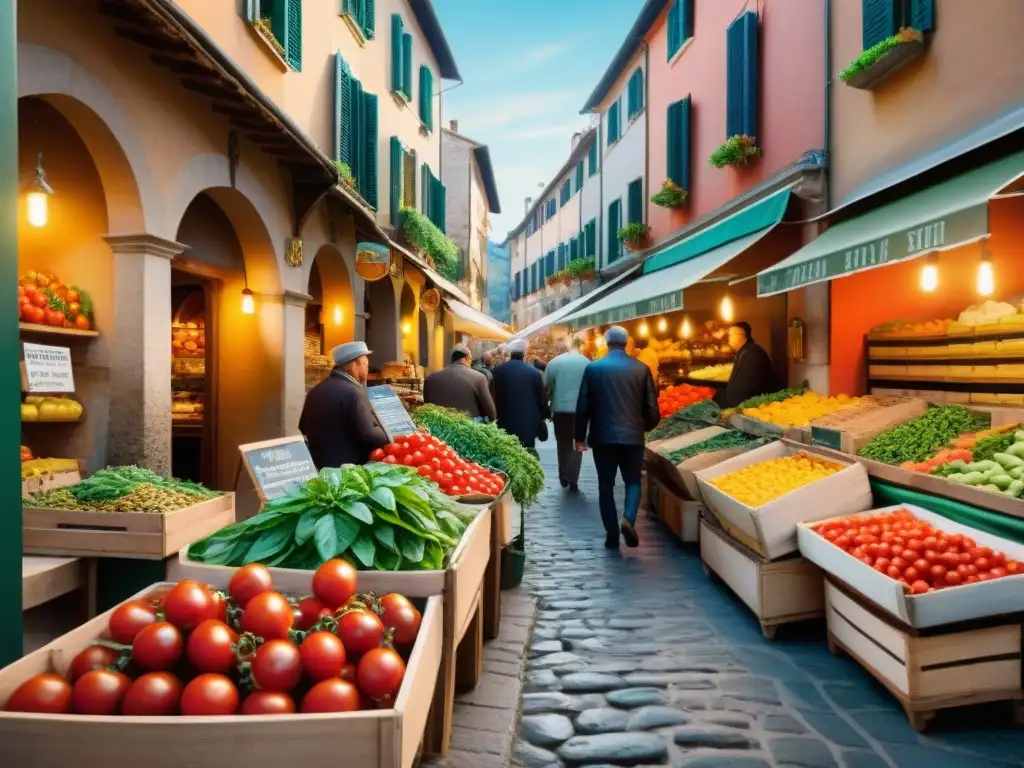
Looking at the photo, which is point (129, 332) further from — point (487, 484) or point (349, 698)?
point (349, 698)

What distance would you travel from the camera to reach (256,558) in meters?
2.91

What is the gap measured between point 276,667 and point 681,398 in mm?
9818

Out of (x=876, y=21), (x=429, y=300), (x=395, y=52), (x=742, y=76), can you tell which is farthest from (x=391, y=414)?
(x=395, y=52)

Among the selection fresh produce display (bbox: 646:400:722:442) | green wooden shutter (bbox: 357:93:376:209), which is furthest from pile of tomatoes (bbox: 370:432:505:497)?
green wooden shutter (bbox: 357:93:376:209)

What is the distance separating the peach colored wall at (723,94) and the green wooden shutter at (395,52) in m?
5.36

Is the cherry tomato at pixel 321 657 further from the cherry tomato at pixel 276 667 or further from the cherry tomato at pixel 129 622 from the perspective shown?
the cherry tomato at pixel 129 622

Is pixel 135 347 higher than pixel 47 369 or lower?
higher

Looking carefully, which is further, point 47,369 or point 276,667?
point 47,369

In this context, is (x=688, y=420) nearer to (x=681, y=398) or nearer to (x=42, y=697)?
(x=681, y=398)

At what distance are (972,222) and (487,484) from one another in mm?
3275

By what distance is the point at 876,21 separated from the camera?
7.16 metres

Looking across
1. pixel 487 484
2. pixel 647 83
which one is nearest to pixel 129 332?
pixel 487 484

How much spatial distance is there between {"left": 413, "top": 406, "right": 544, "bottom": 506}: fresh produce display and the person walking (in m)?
4.06

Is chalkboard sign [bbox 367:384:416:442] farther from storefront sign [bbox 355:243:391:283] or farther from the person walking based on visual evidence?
storefront sign [bbox 355:243:391:283]
